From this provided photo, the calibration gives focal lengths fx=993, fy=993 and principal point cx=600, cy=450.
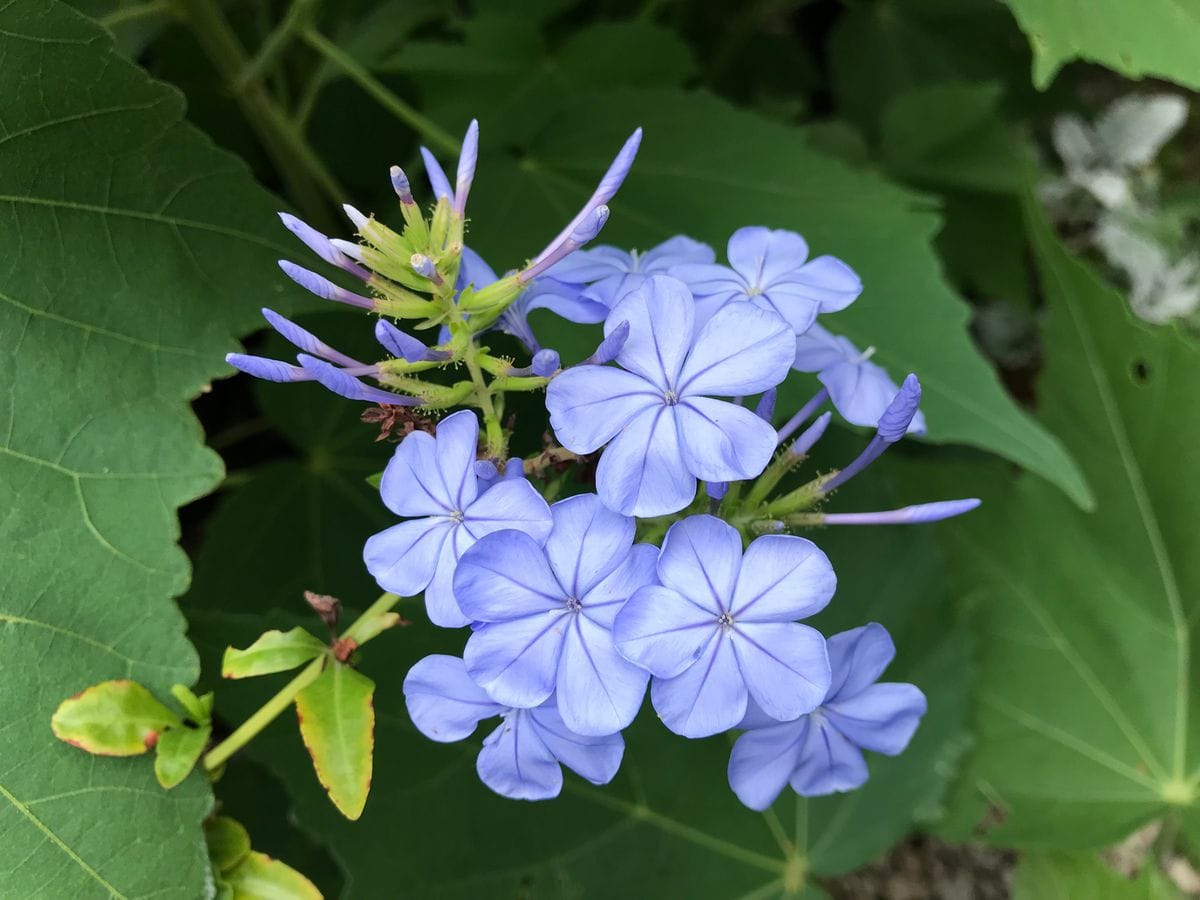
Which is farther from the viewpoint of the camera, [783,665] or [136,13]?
[136,13]

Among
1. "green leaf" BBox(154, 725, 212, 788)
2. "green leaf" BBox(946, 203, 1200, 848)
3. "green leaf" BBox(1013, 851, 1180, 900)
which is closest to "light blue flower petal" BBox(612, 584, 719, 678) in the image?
"green leaf" BBox(154, 725, 212, 788)

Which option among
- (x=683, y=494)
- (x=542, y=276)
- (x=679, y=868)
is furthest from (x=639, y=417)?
(x=679, y=868)

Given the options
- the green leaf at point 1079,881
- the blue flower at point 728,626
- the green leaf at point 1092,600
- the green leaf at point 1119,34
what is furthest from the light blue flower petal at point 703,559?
the green leaf at point 1079,881

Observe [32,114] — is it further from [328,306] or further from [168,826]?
[168,826]

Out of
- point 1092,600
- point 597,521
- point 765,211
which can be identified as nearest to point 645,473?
point 597,521

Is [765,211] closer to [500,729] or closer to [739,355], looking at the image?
[739,355]

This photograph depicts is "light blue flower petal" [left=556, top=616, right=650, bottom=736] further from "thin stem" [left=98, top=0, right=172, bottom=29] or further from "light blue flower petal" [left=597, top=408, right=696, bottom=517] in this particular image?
"thin stem" [left=98, top=0, right=172, bottom=29]
